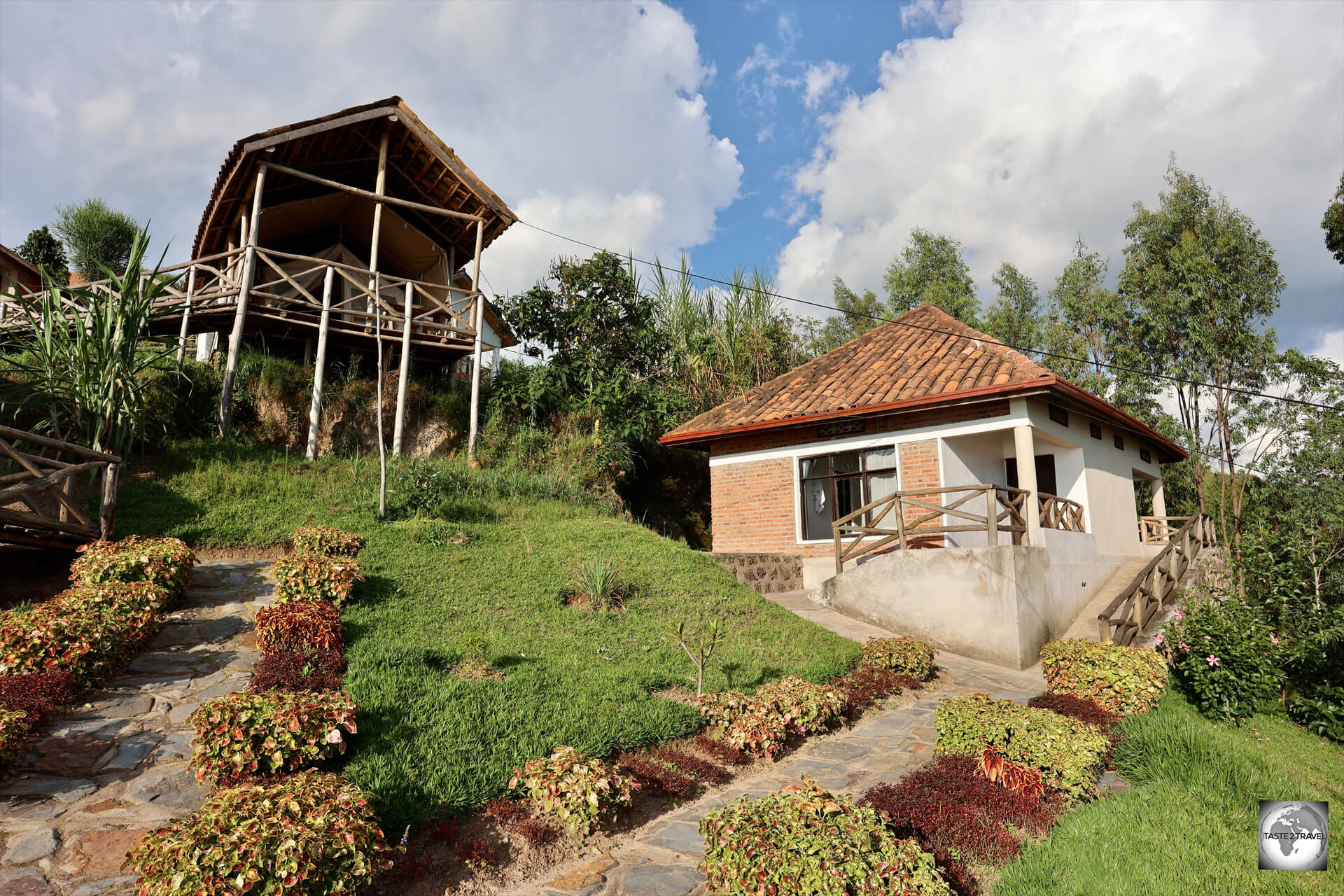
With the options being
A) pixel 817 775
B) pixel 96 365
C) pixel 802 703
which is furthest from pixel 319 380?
pixel 817 775

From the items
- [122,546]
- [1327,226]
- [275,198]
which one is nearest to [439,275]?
[275,198]

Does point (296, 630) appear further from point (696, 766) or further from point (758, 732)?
point (758, 732)

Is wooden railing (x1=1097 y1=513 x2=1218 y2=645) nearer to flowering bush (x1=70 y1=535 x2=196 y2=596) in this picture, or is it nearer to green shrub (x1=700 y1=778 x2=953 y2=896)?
green shrub (x1=700 y1=778 x2=953 y2=896)

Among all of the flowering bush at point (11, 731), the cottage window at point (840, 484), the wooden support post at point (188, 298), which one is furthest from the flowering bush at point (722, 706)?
the wooden support post at point (188, 298)

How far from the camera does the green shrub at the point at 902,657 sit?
8328mm

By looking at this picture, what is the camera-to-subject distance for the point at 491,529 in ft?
34.7

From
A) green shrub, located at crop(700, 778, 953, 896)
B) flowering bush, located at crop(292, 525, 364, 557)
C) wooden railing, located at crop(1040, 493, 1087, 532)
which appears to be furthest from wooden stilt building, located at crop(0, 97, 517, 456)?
green shrub, located at crop(700, 778, 953, 896)

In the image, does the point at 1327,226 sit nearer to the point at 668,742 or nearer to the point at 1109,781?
the point at 1109,781

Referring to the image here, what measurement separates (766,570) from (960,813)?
780 centimetres

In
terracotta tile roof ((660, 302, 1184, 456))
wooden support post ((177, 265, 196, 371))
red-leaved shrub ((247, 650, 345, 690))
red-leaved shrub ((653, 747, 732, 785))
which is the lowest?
red-leaved shrub ((653, 747, 732, 785))

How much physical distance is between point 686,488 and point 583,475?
4.29 metres

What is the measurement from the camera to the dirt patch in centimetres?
679

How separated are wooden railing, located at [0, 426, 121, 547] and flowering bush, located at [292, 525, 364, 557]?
1776 millimetres

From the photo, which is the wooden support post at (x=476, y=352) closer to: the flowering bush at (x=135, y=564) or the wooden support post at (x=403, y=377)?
the wooden support post at (x=403, y=377)
